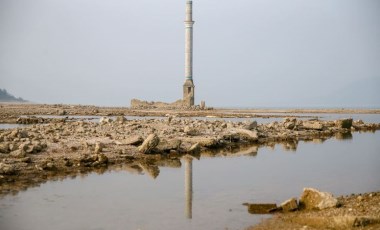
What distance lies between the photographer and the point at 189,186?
444 inches

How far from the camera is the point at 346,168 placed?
573 inches

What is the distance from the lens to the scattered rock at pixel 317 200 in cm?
827

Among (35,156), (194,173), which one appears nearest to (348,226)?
(194,173)

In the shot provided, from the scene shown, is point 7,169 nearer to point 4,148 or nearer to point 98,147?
point 4,148

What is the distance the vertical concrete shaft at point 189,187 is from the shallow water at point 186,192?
0.07 feet

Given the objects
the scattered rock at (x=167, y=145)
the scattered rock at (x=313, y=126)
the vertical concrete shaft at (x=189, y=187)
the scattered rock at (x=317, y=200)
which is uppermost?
the scattered rock at (x=313, y=126)

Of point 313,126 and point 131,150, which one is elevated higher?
point 313,126

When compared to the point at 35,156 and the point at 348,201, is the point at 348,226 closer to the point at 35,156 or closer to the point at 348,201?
the point at 348,201

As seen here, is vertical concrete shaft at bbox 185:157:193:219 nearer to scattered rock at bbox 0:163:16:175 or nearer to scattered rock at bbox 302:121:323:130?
scattered rock at bbox 0:163:16:175

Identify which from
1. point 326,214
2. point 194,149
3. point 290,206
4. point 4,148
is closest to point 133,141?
point 194,149

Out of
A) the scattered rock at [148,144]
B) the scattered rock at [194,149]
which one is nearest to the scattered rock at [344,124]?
the scattered rock at [194,149]

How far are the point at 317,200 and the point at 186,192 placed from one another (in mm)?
3289

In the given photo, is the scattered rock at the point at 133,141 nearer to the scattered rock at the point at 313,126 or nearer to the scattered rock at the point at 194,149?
the scattered rock at the point at 194,149

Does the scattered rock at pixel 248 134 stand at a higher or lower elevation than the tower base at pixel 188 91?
lower
